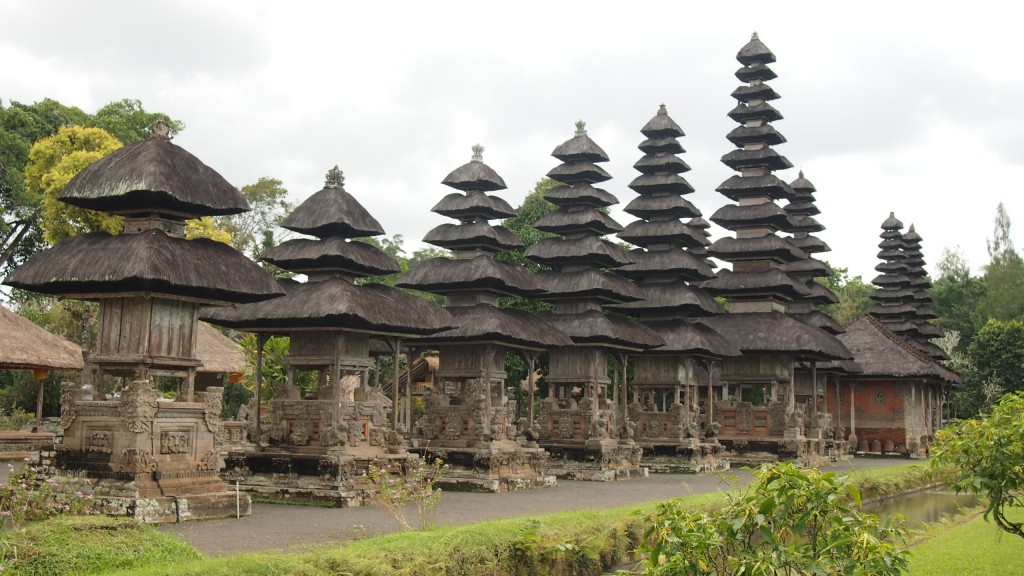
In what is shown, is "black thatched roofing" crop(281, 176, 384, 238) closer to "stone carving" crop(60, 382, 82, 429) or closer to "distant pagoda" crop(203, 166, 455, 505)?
"distant pagoda" crop(203, 166, 455, 505)

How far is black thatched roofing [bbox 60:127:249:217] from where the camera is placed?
16.8m

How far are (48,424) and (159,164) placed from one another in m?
22.2

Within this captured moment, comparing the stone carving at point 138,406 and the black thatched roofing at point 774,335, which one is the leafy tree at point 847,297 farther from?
the stone carving at point 138,406

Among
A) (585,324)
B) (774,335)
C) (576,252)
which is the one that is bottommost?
(585,324)

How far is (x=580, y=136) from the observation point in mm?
33219

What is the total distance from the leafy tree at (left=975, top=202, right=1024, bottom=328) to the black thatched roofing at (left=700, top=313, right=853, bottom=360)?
30047 millimetres

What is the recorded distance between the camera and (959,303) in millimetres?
68938

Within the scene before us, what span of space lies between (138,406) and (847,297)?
61.2 metres

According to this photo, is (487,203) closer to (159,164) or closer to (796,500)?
(159,164)

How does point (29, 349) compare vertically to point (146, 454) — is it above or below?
above

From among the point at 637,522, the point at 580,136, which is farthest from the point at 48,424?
the point at 637,522

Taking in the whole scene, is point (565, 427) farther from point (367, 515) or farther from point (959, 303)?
point (959, 303)

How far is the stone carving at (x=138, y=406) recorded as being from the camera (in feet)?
53.3

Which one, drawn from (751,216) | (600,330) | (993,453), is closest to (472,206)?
(600,330)
